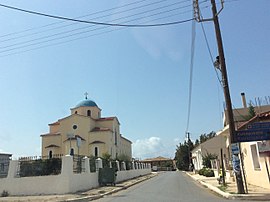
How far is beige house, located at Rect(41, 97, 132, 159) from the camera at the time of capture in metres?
62.8

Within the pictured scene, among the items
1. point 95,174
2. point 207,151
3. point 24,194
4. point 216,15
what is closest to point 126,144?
point 207,151

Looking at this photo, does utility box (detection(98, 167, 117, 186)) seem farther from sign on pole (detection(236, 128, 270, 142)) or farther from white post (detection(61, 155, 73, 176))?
sign on pole (detection(236, 128, 270, 142))

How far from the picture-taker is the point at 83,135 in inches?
2539

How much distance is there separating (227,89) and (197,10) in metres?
4.78

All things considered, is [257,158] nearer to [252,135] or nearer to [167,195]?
[252,135]

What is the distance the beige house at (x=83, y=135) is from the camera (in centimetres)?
6275

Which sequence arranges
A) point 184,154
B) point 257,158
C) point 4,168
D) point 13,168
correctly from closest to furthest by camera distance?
point 257,158 → point 13,168 → point 4,168 → point 184,154

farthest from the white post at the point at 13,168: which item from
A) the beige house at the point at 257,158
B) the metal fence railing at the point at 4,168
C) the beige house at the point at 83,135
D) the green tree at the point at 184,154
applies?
the green tree at the point at 184,154

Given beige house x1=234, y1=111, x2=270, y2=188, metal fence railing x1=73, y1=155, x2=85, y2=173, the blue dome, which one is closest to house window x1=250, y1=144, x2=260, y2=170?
beige house x1=234, y1=111, x2=270, y2=188

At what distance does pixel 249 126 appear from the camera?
16.3 meters

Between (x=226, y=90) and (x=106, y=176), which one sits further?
(x=106, y=176)

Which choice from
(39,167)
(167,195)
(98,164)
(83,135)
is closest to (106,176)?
(98,164)

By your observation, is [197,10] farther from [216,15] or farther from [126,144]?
[126,144]

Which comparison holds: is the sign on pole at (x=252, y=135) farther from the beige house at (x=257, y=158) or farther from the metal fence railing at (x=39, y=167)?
the metal fence railing at (x=39, y=167)
